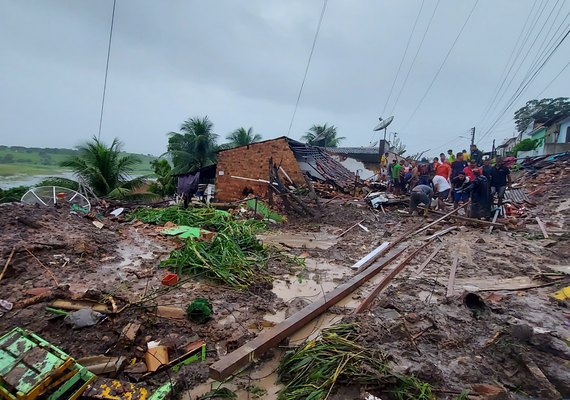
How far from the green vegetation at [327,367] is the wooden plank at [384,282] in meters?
0.94

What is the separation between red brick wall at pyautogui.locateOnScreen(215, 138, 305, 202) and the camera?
549 inches

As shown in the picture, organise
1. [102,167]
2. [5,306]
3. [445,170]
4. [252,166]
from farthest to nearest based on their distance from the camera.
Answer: [102,167] < [252,166] < [445,170] < [5,306]

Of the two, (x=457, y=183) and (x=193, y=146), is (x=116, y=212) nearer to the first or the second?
(x=457, y=183)

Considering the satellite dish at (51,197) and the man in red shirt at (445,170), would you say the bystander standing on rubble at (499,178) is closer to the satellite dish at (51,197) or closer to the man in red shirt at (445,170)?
the man in red shirt at (445,170)

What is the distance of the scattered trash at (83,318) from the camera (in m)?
3.09

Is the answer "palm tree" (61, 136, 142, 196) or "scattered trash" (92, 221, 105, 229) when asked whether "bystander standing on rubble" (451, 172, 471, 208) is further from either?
"palm tree" (61, 136, 142, 196)

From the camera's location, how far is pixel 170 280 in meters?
4.61

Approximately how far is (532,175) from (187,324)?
19.3m

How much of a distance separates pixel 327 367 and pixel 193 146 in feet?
79.2

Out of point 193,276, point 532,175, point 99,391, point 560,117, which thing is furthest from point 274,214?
point 560,117

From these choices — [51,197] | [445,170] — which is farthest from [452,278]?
[51,197]

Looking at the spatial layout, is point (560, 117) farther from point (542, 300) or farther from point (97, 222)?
point (97, 222)

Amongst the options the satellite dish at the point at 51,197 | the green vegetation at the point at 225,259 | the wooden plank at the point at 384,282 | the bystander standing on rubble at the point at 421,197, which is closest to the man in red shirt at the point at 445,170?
the bystander standing on rubble at the point at 421,197

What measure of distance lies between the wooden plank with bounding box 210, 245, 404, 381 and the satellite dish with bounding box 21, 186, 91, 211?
7776mm
